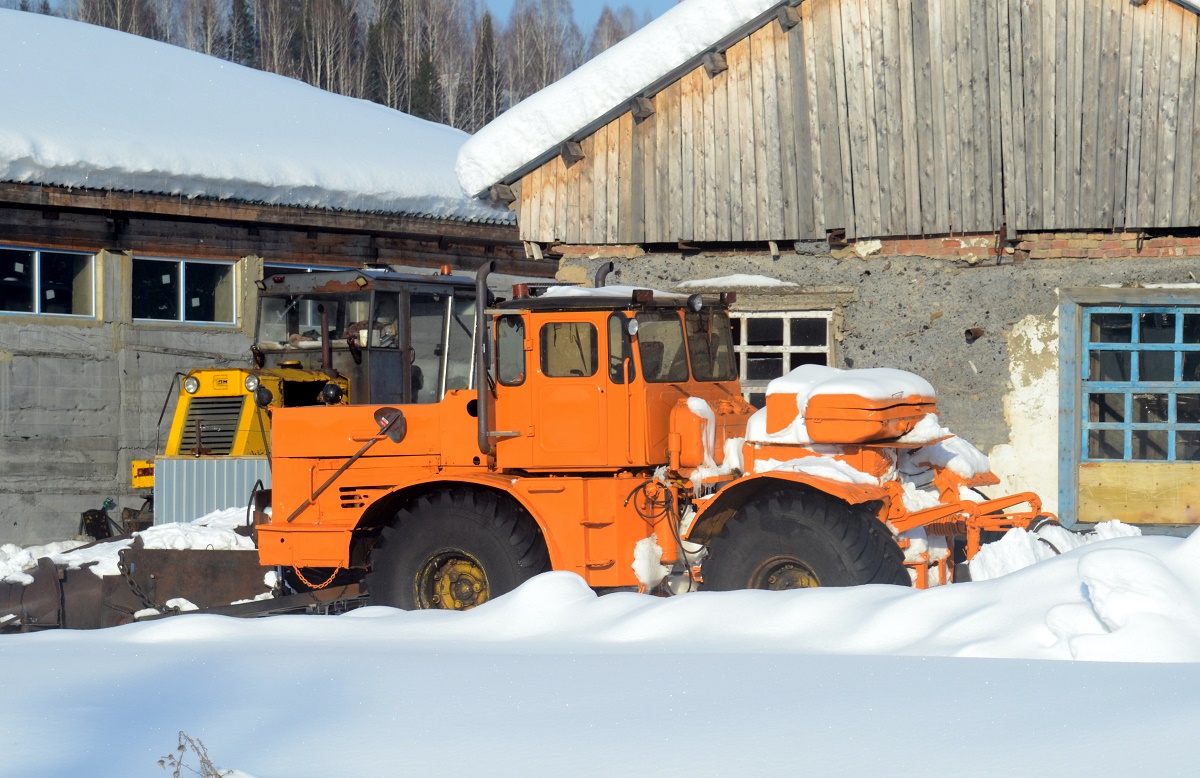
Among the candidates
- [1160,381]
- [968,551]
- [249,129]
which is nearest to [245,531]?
[968,551]

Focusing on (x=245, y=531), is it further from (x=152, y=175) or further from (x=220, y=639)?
(x=152, y=175)

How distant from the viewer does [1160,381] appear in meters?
11.3

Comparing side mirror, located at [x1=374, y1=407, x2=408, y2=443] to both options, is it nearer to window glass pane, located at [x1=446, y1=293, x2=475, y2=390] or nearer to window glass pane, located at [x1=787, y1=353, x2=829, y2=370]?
window glass pane, located at [x1=446, y1=293, x2=475, y2=390]

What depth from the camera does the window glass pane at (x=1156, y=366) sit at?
11383 mm

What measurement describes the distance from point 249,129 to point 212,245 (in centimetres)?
295

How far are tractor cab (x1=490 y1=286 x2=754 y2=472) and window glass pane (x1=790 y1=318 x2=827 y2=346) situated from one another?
3871 millimetres

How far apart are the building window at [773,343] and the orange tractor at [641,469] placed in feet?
11.4

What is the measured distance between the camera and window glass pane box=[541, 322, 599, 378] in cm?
794

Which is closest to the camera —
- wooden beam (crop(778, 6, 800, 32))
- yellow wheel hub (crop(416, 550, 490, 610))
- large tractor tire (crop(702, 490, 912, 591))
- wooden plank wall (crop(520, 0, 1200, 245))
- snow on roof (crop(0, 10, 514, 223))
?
large tractor tire (crop(702, 490, 912, 591))

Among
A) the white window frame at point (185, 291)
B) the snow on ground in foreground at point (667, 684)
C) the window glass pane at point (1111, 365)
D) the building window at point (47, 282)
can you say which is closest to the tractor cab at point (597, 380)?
the snow on ground in foreground at point (667, 684)

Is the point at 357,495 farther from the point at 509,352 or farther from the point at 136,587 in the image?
the point at 136,587

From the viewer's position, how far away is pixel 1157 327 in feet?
37.2

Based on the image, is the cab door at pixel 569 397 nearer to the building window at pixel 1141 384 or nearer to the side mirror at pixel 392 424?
the side mirror at pixel 392 424

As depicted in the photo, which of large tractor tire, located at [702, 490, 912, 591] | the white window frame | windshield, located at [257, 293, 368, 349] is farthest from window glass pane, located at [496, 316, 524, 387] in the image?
the white window frame
